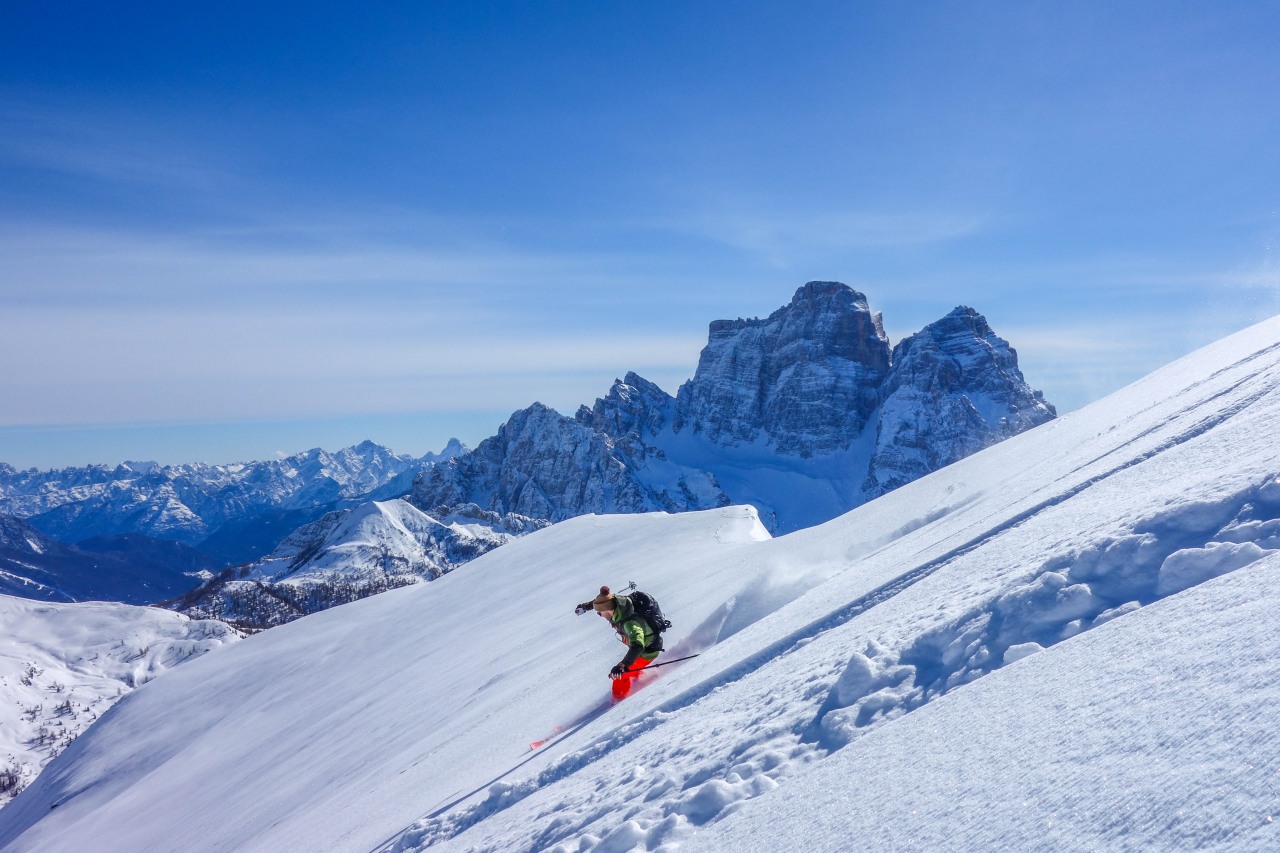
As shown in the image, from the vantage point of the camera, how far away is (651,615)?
33.6 feet

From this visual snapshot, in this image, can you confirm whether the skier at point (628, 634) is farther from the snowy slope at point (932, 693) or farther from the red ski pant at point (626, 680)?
the snowy slope at point (932, 693)

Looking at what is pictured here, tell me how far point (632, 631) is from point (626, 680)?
0.68 meters

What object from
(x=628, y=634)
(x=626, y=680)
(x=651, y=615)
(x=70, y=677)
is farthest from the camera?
(x=70, y=677)

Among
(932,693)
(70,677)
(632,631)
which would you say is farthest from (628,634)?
(70,677)

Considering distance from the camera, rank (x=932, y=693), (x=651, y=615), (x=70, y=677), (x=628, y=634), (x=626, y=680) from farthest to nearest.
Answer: (x=70, y=677)
(x=651, y=615)
(x=628, y=634)
(x=626, y=680)
(x=932, y=693)

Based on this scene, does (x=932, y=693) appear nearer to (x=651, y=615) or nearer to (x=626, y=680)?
(x=626, y=680)

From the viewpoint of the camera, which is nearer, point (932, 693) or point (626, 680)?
point (932, 693)

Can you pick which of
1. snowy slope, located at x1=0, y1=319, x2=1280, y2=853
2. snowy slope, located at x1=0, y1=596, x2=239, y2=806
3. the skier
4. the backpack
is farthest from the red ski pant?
snowy slope, located at x1=0, y1=596, x2=239, y2=806

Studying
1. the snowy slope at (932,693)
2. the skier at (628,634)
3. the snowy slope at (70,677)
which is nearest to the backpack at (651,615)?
the skier at (628,634)

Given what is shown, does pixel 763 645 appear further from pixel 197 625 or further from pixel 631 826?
pixel 197 625

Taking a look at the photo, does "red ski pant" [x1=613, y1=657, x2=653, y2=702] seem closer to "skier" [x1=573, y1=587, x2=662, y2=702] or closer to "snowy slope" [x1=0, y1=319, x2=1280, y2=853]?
"skier" [x1=573, y1=587, x2=662, y2=702]

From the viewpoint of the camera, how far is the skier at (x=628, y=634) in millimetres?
9711

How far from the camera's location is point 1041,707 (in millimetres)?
3373

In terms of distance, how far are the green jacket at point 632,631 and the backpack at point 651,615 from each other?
33 mm
